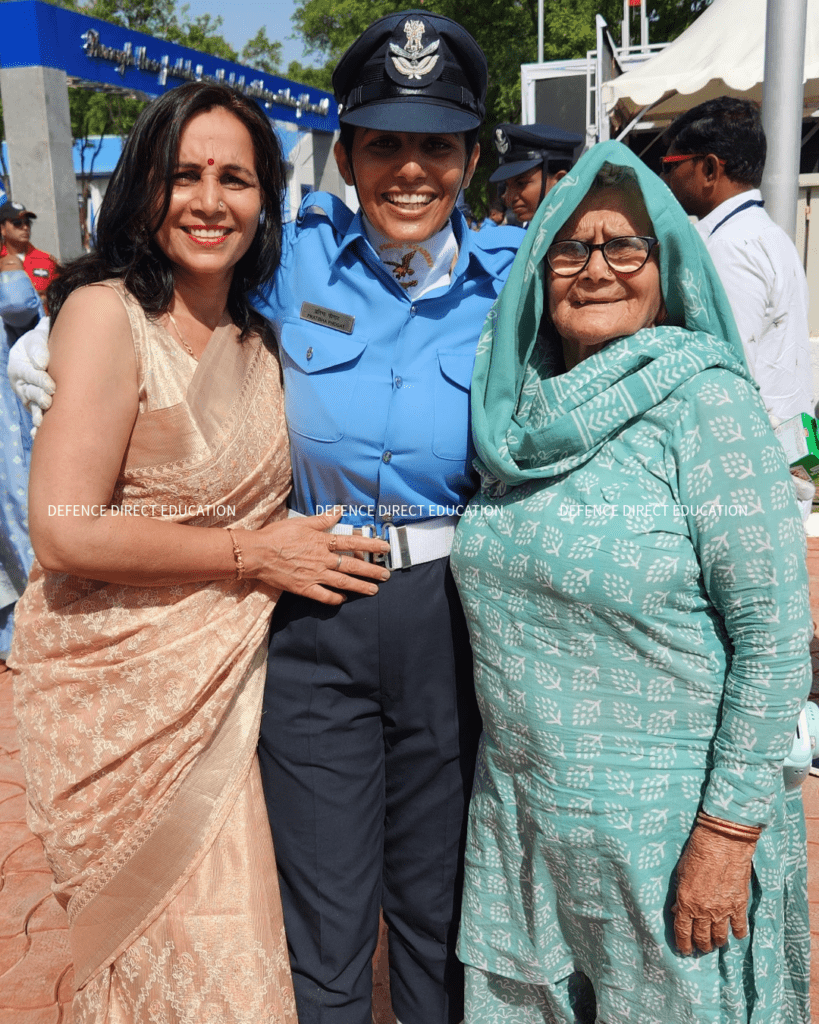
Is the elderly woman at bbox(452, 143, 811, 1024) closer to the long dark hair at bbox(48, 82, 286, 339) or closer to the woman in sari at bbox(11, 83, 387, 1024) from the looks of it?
the woman in sari at bbox(11, 83, 387, 1024)

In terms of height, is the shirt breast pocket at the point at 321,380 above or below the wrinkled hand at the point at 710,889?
above

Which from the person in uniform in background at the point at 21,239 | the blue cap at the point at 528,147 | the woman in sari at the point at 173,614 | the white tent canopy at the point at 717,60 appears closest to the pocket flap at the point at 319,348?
the woman in sari at the point at 173,614

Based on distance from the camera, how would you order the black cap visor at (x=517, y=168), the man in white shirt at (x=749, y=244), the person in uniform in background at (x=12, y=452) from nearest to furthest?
the man in white shirt at (x=749, y=244) → the person in uniform in background at (x=12, y=452) → the black cap visor at (x=517, y=168)

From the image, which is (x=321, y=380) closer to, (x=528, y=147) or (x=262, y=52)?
(x=528, y=147)

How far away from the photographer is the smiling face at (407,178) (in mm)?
1740

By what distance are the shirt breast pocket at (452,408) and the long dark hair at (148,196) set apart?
55 cm

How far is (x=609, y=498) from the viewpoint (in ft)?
4.88

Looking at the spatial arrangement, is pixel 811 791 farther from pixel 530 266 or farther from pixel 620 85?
pixel 620 85

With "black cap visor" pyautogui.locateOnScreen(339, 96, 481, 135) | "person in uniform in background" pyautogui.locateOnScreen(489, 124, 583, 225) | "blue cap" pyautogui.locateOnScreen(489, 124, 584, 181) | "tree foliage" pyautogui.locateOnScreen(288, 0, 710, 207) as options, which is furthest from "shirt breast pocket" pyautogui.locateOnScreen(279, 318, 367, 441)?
"tree foliage" pyautogui.locateOnScreen(288, 0, 710, 207)

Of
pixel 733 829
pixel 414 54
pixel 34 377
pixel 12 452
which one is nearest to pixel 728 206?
pixel 414 54

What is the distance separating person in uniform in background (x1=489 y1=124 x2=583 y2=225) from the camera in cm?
510

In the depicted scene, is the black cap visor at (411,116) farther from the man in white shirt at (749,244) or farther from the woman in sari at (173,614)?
the man in white shirt at (749,244)

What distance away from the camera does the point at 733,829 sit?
4.91 feet

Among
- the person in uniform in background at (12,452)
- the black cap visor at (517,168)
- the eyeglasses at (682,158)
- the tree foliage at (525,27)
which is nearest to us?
the eyeglasses at (682,158)
